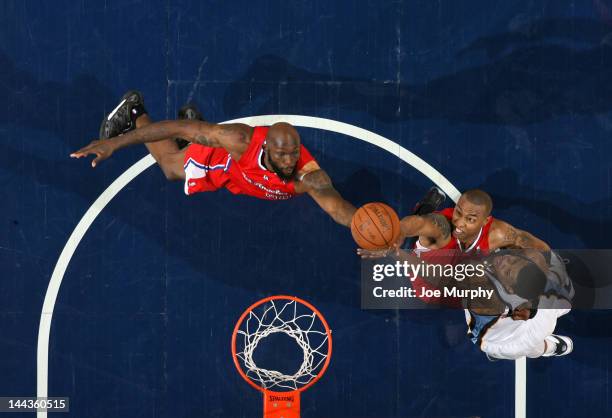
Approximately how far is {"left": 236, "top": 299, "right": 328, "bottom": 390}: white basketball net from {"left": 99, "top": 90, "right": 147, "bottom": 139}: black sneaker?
2.50 m

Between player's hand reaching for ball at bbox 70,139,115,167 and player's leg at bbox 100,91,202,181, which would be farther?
player's leg at bbox 100,91,202,181

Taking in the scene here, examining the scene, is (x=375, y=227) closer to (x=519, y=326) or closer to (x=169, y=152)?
(x=519, y=326)

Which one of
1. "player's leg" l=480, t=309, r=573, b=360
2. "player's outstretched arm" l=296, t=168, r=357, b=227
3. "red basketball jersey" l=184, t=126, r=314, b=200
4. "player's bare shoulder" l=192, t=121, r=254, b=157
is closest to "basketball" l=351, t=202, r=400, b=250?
"player's outstretched arm" l=296, t=168, r=357, b=227

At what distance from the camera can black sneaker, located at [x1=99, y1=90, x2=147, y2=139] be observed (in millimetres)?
9164

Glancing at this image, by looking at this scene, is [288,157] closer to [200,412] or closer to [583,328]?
[200,412]

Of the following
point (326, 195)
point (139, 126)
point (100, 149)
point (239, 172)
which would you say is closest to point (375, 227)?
point (326, 195)

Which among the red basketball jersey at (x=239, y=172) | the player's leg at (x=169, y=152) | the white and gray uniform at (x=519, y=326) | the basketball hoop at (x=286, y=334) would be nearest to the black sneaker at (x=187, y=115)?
the player's leg at (x=169, y=152)

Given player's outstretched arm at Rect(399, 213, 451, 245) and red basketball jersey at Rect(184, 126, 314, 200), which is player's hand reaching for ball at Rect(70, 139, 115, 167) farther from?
player's outstretched arm at Rect(399, 213, 451, 245)

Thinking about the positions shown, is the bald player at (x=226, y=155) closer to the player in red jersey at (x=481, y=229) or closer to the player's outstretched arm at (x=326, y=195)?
the player's outstretched arm at (x=326, y=195)

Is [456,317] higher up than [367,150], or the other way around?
[367,150]

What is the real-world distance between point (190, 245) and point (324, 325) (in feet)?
5.78

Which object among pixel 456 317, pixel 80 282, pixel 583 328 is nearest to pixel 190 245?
pixel 80 282

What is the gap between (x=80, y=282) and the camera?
9430 millimetres

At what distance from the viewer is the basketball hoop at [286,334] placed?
9.39 metres
